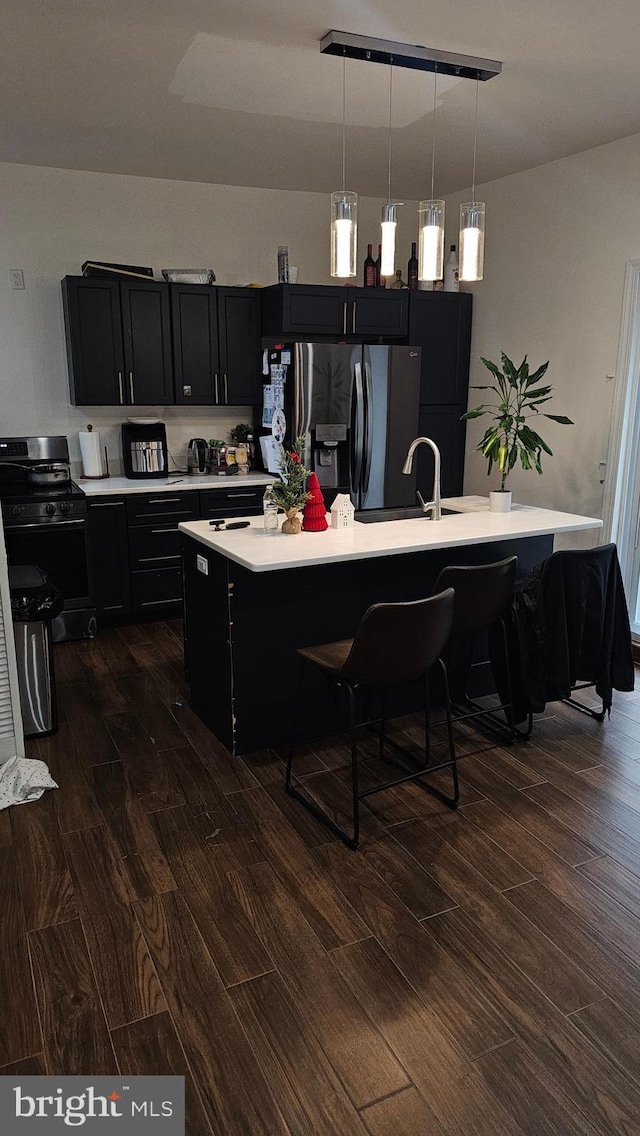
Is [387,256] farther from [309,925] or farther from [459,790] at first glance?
[309,925]

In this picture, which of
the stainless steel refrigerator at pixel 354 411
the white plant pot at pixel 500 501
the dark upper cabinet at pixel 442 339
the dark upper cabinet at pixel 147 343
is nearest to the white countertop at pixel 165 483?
the stainless steel refrigerator at pixel 354 411

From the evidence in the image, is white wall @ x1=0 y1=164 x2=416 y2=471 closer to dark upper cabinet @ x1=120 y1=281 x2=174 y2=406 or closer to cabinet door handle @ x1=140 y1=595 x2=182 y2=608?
dark upper cabinet @ x1=120 y1=281 x2=174 y2=406

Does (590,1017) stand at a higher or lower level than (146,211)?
lower

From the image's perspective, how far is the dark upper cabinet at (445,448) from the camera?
564cm

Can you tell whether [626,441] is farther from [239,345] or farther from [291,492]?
[239,345]

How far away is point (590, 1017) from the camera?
1934 mm

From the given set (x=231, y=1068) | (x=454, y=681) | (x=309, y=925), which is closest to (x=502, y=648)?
(x=454, y=681)

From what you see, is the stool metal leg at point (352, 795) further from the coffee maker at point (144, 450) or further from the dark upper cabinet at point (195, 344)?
the dark upper cabinet at point (195, 344)

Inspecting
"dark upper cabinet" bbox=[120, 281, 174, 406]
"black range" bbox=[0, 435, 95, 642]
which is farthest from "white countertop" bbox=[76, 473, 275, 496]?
"dark upper cabinet" bbox=[120, 281, 174, 406]

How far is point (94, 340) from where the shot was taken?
4844mm

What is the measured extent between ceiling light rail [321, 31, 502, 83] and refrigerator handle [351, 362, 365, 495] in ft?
7.02

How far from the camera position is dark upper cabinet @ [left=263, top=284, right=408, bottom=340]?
5086 mm

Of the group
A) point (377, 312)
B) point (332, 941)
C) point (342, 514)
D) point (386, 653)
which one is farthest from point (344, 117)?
point (332, 941)

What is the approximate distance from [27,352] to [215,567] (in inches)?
107
